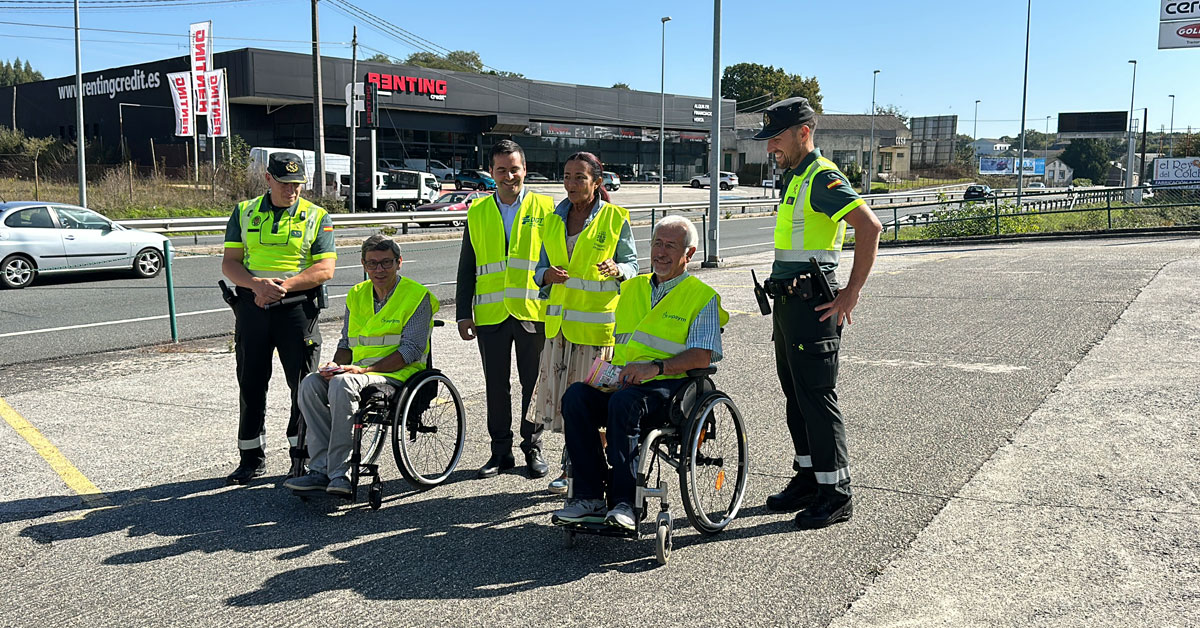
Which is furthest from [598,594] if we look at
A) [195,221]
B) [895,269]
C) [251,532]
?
[195,221]

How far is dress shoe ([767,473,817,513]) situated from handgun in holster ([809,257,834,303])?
102cm

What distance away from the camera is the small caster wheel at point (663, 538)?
161 inches

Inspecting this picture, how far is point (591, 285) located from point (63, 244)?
1394 cm

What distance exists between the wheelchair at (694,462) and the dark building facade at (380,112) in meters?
47.4

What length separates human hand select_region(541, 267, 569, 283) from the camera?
4988mm

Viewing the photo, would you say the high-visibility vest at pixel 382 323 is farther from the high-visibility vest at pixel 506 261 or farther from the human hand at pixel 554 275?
the human hand at pixel 554 275

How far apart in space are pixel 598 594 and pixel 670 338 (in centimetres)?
129

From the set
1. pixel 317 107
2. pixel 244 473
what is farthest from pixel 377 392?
pixel 317 107

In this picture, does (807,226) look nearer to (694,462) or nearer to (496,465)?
(694,462)

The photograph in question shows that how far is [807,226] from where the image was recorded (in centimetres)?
457

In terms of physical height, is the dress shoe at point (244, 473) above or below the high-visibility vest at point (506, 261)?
below

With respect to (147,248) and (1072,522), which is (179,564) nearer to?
(1072,522)

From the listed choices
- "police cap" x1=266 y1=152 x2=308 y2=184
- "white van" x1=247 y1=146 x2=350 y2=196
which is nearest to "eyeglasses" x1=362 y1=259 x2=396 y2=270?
"police cap" x1=266 y1=152 x2=308 y2=184

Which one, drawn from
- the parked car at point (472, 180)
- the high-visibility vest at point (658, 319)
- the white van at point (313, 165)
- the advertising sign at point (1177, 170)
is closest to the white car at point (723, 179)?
the parked car at point (472, 180)
